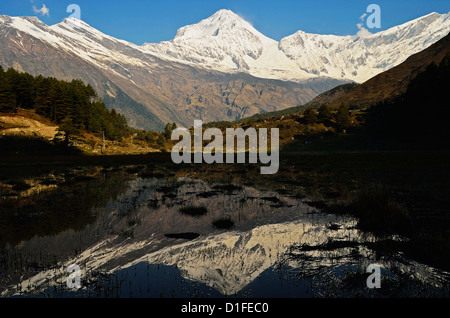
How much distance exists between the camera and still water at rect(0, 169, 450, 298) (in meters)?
8.74

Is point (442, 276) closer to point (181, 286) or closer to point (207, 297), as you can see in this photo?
point (207, 297)

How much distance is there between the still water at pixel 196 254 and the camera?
8742 millimetres

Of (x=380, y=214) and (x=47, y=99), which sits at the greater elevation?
(x=47, y=99)

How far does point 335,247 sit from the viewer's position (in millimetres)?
12047

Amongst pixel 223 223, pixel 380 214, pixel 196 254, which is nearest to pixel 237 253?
pixel 196 254

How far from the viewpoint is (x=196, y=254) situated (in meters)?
11.6
